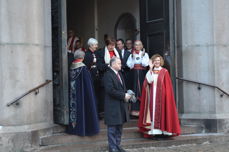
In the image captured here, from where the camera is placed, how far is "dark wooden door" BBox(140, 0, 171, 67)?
9758 mm

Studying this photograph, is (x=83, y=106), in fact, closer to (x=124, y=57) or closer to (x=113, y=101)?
(x=113, y=101)

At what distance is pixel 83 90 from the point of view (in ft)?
27.9

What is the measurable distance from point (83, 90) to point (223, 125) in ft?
10.4

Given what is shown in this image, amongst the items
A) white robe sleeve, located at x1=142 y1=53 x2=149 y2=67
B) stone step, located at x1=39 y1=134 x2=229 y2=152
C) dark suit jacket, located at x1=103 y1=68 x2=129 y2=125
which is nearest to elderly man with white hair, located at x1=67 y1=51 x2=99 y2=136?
stone step, located at x1=39 y1=134 x2=229 y2=152

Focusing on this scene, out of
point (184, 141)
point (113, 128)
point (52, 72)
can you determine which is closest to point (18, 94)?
point (52, 72)

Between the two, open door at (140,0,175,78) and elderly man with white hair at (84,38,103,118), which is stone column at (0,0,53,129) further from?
open door at (140,0,175,78)

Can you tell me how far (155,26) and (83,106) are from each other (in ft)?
9.11

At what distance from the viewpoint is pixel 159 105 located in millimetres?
8672

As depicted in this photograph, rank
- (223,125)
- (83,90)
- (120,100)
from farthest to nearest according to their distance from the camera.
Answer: (223,125) < (83,90) < (120,100)

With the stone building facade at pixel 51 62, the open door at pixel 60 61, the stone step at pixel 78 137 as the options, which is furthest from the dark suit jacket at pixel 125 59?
the open door at pixel 60 61

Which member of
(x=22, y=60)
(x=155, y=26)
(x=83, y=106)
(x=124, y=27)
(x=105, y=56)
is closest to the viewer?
(x=22, y=60)

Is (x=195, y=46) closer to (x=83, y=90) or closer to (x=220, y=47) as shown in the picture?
(x=220, y=47)

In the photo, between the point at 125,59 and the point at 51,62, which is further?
the point at 125,59

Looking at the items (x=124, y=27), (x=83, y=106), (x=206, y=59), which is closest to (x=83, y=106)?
Answer: (x=83, y=106)
